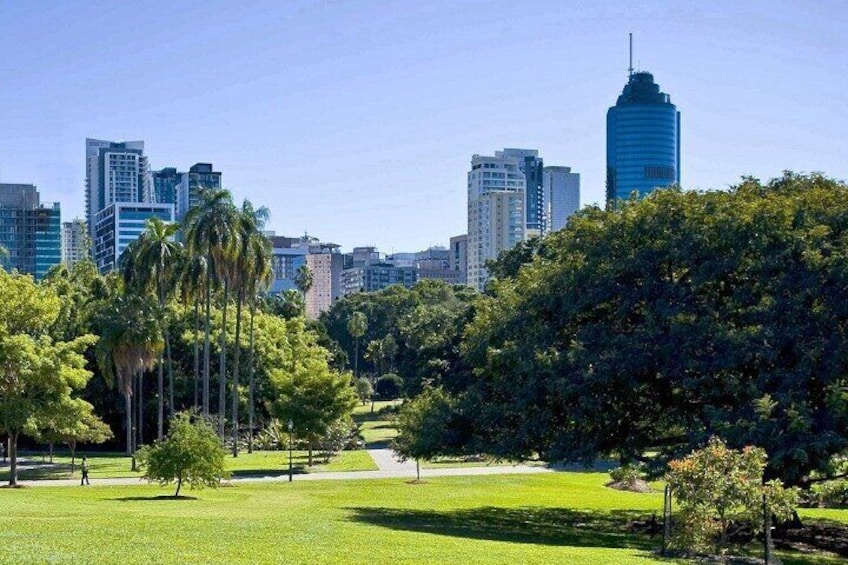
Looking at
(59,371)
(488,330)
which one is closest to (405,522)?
(488,330)

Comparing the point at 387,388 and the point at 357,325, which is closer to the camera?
the point at 387,388

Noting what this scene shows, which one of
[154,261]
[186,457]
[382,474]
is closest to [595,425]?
[186,457]

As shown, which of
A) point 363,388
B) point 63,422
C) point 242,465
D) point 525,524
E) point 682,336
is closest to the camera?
point 682,336

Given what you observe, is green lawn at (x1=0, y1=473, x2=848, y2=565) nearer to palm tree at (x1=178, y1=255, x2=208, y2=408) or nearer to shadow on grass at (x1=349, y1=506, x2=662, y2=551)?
shadow on grass at (x1=349, y1=506, x2=662, y2=551)

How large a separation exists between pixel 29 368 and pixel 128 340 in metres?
15.4

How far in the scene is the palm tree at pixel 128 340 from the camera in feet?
190

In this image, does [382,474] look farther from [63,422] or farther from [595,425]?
[595,425]

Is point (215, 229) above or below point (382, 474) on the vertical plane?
above

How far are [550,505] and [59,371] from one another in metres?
21.1

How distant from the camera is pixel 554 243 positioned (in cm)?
3434

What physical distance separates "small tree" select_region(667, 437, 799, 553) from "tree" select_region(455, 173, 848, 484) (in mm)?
4121

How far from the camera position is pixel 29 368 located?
4253cm

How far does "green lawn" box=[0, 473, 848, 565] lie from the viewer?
64.0 feet

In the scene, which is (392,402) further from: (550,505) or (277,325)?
(550,505)
